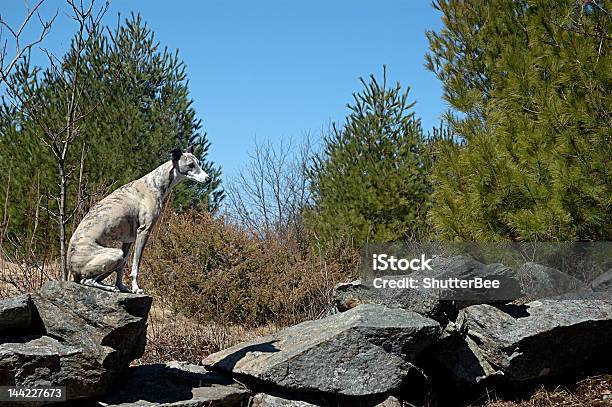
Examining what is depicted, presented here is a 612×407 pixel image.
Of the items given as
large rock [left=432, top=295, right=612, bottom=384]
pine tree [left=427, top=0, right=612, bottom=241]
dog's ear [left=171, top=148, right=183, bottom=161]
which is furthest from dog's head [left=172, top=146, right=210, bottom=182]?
pine tree [left=427, top=0, right=612, bottom=241]

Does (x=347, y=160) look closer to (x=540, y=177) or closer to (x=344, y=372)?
(x=540, y=177)

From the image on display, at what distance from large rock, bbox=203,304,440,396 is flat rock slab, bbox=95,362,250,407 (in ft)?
0.59

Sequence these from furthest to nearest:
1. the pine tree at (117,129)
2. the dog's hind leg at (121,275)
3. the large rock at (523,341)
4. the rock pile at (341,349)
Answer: the pine tree at (117,129) < the large rock at (523,341) < the dog's hind leg at (121,275) < the rock pile at (341,349)

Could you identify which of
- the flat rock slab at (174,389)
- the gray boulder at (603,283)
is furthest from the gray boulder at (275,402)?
the gray boulder at (603,283)

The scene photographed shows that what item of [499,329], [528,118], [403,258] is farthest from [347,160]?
[499,329]

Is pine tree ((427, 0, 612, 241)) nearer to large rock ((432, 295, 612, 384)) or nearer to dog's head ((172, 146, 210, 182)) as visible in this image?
large rock ((432, 295, 612, 384))

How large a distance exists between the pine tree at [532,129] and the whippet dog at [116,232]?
149 inches

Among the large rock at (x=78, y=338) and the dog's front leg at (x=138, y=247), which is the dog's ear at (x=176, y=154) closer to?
the dog's front leg at (x=138, y=247)

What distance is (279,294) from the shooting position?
767 centimetres

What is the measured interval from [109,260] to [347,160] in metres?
6.27

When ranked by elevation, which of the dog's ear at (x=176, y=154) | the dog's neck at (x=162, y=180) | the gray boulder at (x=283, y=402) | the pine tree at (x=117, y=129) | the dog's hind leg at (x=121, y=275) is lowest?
the gray boulder at (x=283, y=402)

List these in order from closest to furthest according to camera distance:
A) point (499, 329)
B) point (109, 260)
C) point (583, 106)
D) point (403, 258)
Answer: point (109, 260) < point (499, 329) < point (583, 106) < point (403, 258)

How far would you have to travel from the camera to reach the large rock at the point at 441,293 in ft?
18.1

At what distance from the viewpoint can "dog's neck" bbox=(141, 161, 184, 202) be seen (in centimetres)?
446
